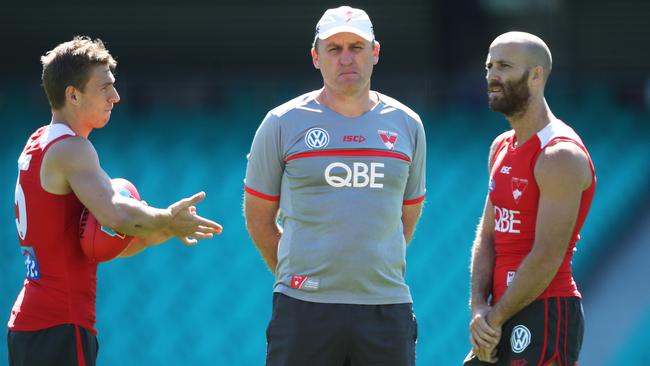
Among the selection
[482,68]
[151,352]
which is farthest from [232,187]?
[482,68]

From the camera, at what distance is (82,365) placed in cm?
375

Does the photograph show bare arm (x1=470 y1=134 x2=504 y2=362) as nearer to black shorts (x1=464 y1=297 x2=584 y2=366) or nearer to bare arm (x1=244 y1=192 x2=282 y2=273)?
black shorts (x1=464 y1=297 x2=584 y2=366)

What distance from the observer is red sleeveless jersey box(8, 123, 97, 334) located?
3768 millimetres

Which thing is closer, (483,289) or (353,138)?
(353,138)

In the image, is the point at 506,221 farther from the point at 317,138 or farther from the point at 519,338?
the point at 317,138

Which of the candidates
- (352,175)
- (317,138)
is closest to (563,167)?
(352,175)

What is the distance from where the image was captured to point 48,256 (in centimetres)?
380

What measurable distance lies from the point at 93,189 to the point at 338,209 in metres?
0.94

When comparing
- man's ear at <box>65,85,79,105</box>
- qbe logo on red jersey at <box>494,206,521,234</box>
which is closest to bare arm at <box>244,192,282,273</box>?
man's ear at <box>65,85,79,105</box>

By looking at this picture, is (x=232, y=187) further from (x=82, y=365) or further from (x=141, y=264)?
(x=82, y=365)

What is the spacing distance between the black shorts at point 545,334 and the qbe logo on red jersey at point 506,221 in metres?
0.31

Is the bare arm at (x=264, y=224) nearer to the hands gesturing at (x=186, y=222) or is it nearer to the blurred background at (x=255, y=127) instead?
the hands gesturing at (x=186, y=222)

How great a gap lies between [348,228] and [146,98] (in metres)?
Result: 5.63

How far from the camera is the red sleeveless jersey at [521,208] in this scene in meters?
3.86
